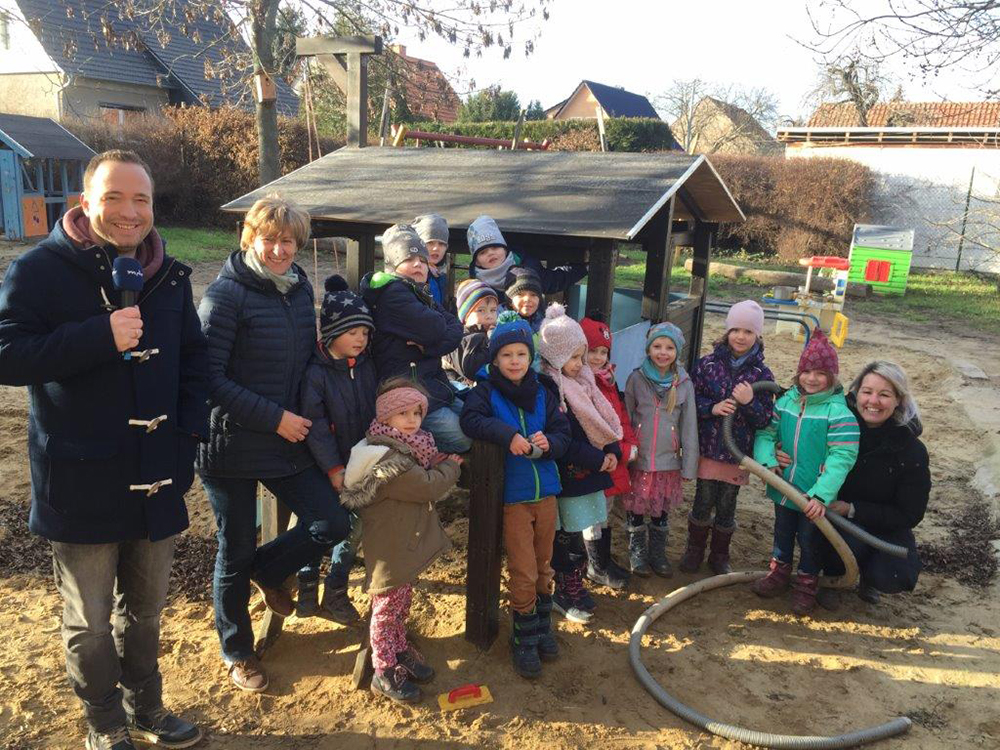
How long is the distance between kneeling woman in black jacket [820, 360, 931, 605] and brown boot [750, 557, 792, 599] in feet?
1.14

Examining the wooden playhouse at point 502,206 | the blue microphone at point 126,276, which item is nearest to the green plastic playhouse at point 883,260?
the wooden playhouse at point 502,206

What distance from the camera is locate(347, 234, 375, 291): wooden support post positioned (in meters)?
5.16

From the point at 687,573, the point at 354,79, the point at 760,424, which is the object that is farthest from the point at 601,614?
the point at 354,79

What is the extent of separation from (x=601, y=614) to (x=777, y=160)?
19.6 meters

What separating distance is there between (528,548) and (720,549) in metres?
1.45

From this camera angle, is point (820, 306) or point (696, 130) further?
point (696, 130)

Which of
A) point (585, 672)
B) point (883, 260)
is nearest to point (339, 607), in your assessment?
point (585, 672)

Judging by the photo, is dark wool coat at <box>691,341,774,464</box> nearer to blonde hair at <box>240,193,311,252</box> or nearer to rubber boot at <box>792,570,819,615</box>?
rubber boot at <box>792,570,819,615</box>

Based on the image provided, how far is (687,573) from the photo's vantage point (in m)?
4.27

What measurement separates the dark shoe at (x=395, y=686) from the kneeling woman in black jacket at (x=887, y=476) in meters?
2.23

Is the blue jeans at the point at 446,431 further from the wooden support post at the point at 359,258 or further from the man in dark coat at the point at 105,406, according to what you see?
the wooden support post at the point at 359,258

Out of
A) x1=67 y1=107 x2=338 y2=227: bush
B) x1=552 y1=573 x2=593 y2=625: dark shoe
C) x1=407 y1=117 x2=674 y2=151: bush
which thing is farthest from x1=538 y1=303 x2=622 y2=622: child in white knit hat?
x1=407 y1=117 x2=674 y2=151: bush

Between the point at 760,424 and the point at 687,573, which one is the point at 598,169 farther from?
the point at 687,573

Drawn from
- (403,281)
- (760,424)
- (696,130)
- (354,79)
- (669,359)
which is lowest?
(760,424)
